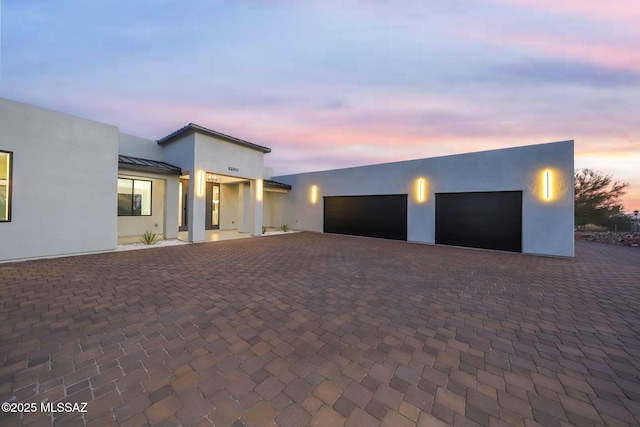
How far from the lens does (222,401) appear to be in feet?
6.12

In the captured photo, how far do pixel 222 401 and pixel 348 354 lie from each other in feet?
4.17

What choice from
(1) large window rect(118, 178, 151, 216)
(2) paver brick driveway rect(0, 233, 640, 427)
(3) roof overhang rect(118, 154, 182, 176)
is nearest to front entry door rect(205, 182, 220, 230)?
(1) large window rect(118, 178, 151, 216)

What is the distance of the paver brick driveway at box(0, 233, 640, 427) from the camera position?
1.81 metres

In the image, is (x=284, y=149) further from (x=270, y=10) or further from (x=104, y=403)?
(x=104, y=403)

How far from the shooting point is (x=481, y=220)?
1000 centimetres

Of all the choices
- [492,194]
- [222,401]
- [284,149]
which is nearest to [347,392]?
[222,401]

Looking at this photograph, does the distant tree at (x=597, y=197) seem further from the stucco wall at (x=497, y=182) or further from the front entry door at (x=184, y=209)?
the front entry door at (x=184, y=209)

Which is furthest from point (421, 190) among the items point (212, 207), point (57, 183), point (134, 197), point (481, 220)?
point (134, 197)

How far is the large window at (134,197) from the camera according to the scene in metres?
10.7

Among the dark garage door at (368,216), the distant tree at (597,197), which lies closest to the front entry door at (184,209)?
the dark garage door at (368,216)

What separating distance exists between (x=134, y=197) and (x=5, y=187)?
4.92 meters

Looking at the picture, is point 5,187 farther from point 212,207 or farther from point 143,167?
point 212,207

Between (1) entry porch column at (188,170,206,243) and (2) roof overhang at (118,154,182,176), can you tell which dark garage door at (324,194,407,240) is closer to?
(1) entry porch column at (188,170,206,243)

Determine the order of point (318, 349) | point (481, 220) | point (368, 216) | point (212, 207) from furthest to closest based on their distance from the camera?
point (212, 207) → point (368, 216) → point (481, 220) → point (318, 349)
